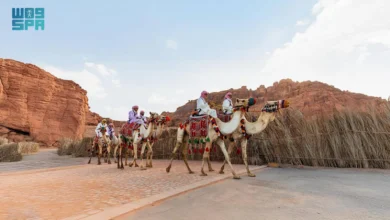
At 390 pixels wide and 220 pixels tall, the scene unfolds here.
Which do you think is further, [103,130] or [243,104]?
[103,130]

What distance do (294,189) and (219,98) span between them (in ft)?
213

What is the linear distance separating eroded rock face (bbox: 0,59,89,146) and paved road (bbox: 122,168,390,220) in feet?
129

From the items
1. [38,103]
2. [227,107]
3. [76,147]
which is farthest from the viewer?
[38,103]

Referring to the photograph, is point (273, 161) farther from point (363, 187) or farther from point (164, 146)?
point (164, 146)

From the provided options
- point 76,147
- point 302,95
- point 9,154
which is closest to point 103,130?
point 9,154

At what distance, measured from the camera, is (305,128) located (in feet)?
30.6

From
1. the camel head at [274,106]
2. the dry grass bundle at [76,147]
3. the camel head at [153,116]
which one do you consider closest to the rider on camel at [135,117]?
the camel head at [153,116]

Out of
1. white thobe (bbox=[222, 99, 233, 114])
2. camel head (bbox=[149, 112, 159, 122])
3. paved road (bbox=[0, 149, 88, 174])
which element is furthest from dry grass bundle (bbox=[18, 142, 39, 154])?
white thobe (bbox=[222, 99, 233, 114])

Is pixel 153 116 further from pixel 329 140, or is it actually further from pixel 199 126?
pixel 329 140

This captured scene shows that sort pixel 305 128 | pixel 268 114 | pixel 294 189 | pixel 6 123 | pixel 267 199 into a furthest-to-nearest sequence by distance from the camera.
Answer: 1. pixel 6 123
2. pixel 305 128
3. pixel 268 114
4. pixel 294 189
5. pixel 267 199

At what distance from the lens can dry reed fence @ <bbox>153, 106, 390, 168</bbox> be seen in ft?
26.3

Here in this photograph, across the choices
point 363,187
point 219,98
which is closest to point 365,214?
point 363,187

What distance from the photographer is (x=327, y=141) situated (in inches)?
347

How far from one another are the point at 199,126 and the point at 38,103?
124 ft
